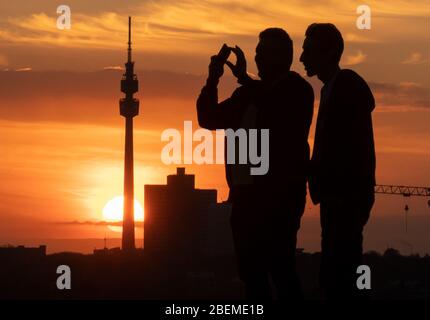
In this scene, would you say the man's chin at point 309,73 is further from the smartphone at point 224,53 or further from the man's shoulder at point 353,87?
the smartphone at point 224,53

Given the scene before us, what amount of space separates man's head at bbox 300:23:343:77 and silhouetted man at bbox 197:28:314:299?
0.23 metres

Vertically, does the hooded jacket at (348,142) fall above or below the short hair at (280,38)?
below

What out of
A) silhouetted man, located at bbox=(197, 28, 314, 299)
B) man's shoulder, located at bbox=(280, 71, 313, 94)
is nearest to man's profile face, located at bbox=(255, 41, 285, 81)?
silhouetted man, located at bbox=(197, 28, 314, 299)

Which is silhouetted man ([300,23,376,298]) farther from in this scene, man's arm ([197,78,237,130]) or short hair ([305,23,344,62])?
man's arm ([197,78,237,130])

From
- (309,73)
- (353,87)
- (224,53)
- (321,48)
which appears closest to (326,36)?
(321,48)

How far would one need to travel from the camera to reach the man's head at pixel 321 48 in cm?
1092

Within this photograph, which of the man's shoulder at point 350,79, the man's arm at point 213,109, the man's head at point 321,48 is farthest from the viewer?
the man's arm at point 213,109

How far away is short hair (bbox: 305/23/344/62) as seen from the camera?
10.9m

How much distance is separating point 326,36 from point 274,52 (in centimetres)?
54

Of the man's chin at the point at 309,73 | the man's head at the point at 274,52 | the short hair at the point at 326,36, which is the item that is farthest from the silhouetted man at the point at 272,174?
the short hair at the point at 326,36

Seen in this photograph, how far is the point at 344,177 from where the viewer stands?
10.7 meters

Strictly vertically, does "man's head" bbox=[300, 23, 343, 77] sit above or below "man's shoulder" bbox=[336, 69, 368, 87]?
above
